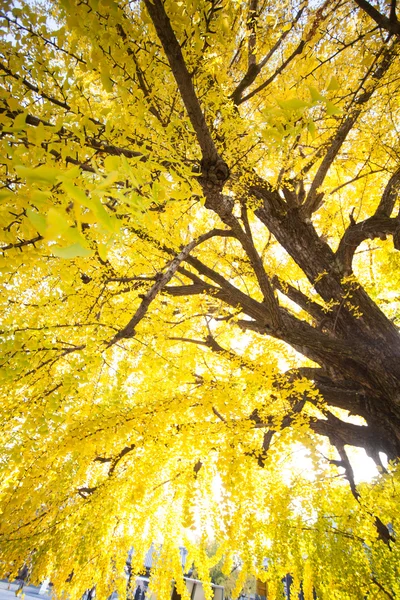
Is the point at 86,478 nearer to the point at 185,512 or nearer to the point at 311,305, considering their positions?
the point at 185,512

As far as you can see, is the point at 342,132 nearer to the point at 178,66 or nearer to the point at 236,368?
the point at 178,66

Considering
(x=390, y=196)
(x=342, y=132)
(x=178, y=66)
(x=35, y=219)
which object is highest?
(x=342, y=132)

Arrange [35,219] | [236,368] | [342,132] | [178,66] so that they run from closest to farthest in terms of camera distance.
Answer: [35,219] < [178,66] < [342,132] < [236,368]

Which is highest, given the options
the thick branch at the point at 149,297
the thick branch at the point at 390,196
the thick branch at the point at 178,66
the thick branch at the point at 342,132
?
the thick branch at the point at 342,132

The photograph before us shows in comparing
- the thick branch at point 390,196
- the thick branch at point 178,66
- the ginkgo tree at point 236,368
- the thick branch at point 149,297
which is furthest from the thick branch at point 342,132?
the thick branch at point 149,297

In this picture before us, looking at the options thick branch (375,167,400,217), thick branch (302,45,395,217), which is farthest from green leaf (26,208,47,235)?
thick branch (375,167,400,217)

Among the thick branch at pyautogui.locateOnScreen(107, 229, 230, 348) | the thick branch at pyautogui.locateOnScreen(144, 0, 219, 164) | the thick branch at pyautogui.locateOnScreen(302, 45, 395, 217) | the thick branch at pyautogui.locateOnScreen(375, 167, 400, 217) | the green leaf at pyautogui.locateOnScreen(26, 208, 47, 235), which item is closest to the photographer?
the green leaf at pyautogui.locateOnScreen(26, 208, 47, 235)

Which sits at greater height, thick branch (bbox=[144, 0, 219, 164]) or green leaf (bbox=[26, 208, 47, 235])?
thick branch (bbox=[144, 0, 219, 164])

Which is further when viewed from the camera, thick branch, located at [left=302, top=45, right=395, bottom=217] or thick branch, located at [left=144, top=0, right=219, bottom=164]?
thick branch, located at [left=302, top=45, right=395, bottom=217]

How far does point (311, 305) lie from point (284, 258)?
161 cm

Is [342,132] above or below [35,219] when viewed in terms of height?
above

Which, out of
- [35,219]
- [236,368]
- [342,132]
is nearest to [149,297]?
[35,219]

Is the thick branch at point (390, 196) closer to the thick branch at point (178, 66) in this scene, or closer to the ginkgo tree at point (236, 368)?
the ginkgo tree at point (236, 368)

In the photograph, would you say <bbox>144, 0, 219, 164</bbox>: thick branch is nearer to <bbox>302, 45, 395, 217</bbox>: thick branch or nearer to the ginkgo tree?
the ginkgo tree
